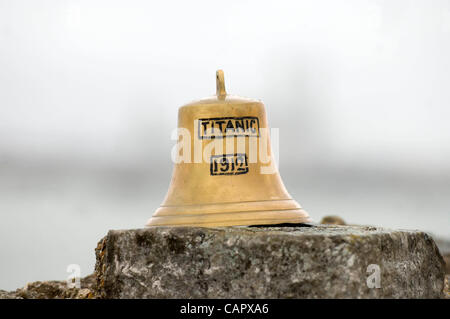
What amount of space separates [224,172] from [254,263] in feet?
2.10

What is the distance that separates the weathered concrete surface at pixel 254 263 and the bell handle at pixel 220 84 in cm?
85

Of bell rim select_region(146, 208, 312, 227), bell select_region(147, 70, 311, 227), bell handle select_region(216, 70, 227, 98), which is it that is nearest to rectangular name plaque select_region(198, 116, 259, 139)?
bell select_region(147, 70, 311, 227)

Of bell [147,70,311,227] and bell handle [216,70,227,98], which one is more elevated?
bell handle [216,70,227,98]

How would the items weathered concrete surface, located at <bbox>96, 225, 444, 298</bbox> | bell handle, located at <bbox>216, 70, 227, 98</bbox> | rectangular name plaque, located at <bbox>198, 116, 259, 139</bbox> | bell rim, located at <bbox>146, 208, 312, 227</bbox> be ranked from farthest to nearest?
bell handle, located at <bbox>216, 70, 227, 98</bbox>
rectangular name plaque, located at <bbox>198, 116, 259, 139</bbox>
bell rim, located at <bbox>146, 208, 312, 227</bbox>
weathered concrete surface, located at <bbox>96, 225, 444, 298</bbox>

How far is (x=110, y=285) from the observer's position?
11.8 feet

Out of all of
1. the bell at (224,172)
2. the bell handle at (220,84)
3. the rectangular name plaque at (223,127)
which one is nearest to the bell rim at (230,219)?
the bell at (224,172)

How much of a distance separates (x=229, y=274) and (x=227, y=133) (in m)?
0.85

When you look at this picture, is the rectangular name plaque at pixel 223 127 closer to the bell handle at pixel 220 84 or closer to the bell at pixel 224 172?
the bell at pixel 224 172

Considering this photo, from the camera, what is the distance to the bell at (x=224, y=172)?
3.65 m

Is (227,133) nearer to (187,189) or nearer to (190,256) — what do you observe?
(187,189)

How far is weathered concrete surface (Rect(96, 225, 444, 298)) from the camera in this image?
129 inches

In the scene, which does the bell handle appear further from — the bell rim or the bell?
the bell rim
